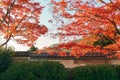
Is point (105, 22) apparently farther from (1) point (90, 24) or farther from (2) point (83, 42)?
(2) point (83, 42)

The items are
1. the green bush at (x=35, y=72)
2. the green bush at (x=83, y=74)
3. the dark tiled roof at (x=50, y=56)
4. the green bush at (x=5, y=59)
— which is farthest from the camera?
the dark tiled roof at (x=50, y=56)

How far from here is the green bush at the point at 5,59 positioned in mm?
15456

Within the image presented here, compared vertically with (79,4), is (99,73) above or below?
below

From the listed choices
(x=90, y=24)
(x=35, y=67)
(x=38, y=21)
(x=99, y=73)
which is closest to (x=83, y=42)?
(x=90, y=24)

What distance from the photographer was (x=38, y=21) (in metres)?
23.4

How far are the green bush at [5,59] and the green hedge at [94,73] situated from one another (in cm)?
374

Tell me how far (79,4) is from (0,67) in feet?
20.1

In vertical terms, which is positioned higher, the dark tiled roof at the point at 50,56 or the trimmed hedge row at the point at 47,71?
the trimmed hedge row at the point at 47,71

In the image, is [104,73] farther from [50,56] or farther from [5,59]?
[50,56]

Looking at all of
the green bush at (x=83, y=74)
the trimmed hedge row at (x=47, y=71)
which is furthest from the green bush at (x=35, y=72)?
the green bush at (x=83, y=74)

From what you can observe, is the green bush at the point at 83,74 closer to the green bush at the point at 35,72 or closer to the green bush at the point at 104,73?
the green bush at the point at 104,73

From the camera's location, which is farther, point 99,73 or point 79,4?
point 79,4

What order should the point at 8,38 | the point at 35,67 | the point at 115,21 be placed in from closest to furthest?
the point at 35,67
the point at 115,21
the point at 8,38

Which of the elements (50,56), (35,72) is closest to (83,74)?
(35,72)
